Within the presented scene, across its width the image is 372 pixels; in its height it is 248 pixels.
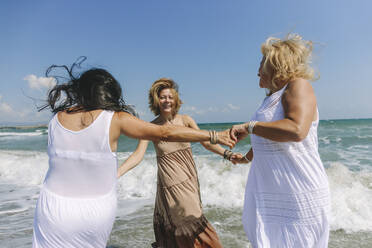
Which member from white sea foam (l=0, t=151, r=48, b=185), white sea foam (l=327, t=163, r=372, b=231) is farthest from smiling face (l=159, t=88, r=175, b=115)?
white sea foam (l=0, t=151, r=48, b=185)

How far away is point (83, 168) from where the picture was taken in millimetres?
1855

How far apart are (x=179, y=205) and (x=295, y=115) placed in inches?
74.0

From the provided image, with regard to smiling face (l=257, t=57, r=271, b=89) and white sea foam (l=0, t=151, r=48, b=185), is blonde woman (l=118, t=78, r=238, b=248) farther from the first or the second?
white sea foam (l=0, t=151, r=48, b=185)

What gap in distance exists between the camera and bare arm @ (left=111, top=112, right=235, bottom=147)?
193cm

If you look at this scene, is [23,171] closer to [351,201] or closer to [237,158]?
[237,158]

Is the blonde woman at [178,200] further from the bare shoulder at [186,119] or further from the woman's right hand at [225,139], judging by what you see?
the woman's right hand at [225,139]

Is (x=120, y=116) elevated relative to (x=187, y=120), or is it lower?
elevated

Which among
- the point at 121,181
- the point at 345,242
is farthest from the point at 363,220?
the point at 121,181

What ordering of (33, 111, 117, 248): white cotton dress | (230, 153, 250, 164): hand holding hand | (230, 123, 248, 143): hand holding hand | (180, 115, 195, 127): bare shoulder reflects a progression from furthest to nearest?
(180, 115, 195, 127): bare shoulder → (230, 153, 250, 164): hand holding hand → (230, 123, 248, 143): hand holding hand → (33, 111, 117, 248): white cotton dress

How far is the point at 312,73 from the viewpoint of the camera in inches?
86.7

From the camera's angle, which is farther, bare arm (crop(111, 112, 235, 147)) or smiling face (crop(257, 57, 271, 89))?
smiling face (crop(257, 57, 271, 89))

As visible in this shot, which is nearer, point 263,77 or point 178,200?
point 263,77

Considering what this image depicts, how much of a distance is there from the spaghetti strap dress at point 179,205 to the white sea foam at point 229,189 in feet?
10.6

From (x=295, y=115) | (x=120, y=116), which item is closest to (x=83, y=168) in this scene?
(x=120, y=116)
